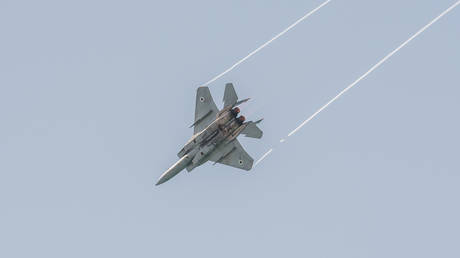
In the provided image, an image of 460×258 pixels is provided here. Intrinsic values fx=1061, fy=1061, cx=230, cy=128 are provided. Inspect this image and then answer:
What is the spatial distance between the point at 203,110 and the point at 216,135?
6.51 feet

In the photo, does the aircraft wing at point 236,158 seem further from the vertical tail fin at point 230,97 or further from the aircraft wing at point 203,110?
the vertical tail fin at point 230,97

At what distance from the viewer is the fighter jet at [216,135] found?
55.4 m

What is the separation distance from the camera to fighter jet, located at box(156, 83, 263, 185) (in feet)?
182

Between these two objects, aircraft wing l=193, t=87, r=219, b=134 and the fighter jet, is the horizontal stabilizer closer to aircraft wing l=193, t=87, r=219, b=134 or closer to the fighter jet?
the fighter jet

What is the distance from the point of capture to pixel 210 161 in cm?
5706

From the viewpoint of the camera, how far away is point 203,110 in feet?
187

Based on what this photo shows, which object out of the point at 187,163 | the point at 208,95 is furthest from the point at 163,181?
the point at 208,95

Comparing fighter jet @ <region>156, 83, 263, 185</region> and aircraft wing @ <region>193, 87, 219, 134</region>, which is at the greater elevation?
aircraft wing @ <region>193, 87, 219, 134</region>

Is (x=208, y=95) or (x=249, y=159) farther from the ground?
(x=208, y=95)

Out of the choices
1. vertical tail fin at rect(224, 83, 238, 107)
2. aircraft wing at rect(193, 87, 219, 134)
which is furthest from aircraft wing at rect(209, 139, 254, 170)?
vertical tail fin at rect(224, 83, 238, 107)

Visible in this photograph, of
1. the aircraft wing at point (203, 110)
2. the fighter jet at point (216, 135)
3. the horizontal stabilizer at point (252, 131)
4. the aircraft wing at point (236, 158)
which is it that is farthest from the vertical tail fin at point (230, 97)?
the aircraft wing at point (236, 158)

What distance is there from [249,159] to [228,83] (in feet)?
15.2

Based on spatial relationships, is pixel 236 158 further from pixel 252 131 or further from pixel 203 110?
pixel 203 110

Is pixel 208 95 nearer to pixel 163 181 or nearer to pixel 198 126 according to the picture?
pixel 198 126
